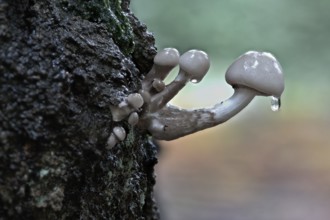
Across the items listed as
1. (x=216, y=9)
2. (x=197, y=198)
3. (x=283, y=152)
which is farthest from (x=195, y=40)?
(x=197, y=198)

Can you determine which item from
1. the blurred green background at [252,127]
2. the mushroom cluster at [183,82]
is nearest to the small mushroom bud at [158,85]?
the mushroom cluster at [183,82]

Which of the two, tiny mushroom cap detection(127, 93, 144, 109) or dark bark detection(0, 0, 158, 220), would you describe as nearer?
dark bark detection(0, 0, 158, 220)

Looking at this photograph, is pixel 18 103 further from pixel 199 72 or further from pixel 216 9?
pixel 216 9

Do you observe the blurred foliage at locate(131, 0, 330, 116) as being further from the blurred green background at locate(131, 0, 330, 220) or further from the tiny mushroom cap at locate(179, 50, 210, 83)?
the tiny mushroom cap at locate(179, 50, 210, 83)

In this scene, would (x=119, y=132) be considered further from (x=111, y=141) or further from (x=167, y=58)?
(x=167, y=58)

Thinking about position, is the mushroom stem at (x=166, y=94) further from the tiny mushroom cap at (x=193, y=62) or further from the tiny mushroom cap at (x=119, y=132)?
the tiny mushroom cap at (x=119, y=132)

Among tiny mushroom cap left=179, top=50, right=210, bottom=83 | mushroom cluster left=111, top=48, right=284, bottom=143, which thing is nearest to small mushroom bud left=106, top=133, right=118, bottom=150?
mushroom cluster left=111, top=48, right=284, bottom=143

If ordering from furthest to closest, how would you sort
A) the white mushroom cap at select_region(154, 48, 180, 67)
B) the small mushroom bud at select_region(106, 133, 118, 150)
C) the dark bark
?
1. the white mushroom cap at select_region(154, 48, 180, 67)
2. the small mushroom bud at select_region(106, 133, 118, 150)
3. the dark bark
